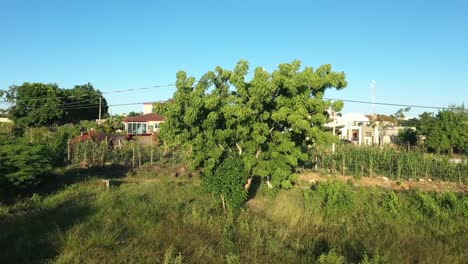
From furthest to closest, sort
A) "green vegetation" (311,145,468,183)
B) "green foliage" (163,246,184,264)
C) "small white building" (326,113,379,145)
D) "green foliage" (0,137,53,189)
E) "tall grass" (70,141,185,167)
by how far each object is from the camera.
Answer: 1. "small white building" (326,113,379,145)
2. "tall grass" (70,141,185,167)
3. "green vegetation" (311,145,468,183)
4. "green foliage" (0,137,53,189)
5. "green foliage" (163,246,184,264)

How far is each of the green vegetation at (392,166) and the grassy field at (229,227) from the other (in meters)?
6.64

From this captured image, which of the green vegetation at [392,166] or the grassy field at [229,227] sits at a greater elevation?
the green vegetation at [392,166]

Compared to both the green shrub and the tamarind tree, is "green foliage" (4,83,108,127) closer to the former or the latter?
the tamarind tree

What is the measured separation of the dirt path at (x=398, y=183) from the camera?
1734 centimetres

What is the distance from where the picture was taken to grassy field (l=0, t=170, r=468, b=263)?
24.6ft

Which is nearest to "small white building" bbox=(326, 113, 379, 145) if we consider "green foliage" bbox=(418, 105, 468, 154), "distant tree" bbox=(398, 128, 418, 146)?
"distant tree" bbox=(398, 128, 418, 146)

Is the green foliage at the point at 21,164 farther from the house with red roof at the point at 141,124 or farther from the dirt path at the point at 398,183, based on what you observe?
→ the house with red roof at the point at 141,124

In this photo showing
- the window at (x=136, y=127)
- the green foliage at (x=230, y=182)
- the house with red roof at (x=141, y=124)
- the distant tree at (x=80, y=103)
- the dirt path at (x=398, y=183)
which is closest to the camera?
the green foliage at (x=230, y=182)

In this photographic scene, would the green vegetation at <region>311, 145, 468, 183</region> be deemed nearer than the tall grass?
Yes

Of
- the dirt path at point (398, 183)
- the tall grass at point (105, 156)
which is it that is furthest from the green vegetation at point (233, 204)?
the tall grass at point (105, 156)

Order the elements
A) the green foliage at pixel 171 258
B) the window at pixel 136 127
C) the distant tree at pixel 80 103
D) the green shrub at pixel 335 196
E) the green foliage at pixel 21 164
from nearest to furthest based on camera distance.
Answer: the green foliage at pixel 171 258 → the green shrub at pixel 335 196 → the green foliage at pixel 21 164 → the window at pixel 136 127 → the distant tree at pixel 80 103

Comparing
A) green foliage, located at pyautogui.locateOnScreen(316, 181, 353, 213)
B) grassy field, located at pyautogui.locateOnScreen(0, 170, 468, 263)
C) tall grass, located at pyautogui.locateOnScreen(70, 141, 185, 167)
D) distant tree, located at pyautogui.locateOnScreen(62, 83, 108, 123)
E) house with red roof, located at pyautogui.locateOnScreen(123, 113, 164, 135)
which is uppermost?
distant tree, located at pyautogui.locateOnScreen(62, 83, 108, 123)

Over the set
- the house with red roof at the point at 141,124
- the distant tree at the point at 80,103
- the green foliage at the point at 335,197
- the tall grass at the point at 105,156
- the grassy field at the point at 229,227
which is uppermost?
the distant tree at the point at 80,103

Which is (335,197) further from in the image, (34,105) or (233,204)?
(34,105)
